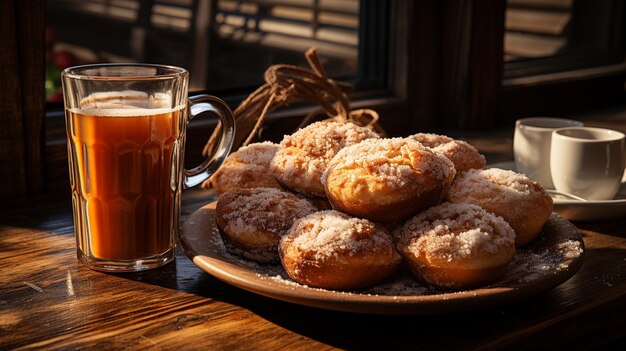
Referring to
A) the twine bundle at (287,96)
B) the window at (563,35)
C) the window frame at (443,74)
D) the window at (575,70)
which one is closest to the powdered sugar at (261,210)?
the twine bundle at (287,96)

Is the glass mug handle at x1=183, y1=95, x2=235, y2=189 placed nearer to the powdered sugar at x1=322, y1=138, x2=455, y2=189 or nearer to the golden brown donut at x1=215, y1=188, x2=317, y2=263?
the golden brown donut at x1=215, y1=188, x2=317, y2=263

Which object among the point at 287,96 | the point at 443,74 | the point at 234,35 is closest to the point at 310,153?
the point at 287,96

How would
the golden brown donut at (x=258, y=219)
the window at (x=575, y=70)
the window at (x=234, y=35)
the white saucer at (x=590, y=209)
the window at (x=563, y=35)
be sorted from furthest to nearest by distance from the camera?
the window at (x=234, y=35) → the window at (x=563, y=35) → the window at (x=575, y=70) → the white saucer at (x=590, y=209) → the golden brown donut at (x=258, y=219)

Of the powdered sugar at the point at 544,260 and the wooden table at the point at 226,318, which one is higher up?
the powdered sugar at the point at 544,260

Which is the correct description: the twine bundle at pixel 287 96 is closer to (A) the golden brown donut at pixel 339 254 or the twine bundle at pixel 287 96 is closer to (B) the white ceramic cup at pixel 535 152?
(B) the white ceramic cup at pixel 535 152

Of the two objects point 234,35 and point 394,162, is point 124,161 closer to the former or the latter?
point 394,162

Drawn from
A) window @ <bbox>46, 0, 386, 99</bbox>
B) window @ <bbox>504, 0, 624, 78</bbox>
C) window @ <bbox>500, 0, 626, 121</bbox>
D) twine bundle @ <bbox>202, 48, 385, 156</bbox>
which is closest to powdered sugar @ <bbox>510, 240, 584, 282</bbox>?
twine bundle @ <bbox>202, 48, 385, 156</bbox>

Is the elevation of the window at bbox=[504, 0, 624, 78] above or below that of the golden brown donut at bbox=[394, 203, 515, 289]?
above
